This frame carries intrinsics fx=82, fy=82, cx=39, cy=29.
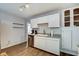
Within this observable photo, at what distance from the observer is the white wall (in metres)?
1.37

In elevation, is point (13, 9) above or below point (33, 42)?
above

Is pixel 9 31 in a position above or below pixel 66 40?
above

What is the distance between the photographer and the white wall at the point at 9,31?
137 cm

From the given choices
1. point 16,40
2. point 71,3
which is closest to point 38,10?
point 71,3

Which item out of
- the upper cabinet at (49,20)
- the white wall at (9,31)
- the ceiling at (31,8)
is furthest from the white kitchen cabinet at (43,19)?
the white wall at (9,31)

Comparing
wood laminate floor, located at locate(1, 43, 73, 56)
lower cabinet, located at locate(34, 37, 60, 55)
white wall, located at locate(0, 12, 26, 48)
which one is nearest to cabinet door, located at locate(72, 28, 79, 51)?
lower cabinet, located at locate(34, 37, 60, 55)

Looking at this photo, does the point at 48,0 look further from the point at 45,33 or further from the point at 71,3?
the point at 45,33

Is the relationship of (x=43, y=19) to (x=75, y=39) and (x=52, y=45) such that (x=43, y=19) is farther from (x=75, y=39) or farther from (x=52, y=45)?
(x=75, y=39)

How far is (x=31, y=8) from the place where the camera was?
136cm

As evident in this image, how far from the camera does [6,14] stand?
137 centimetres

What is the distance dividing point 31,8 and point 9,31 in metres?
0.56

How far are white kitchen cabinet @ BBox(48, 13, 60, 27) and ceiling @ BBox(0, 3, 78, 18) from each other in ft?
0.49

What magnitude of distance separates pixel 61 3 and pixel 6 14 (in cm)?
91

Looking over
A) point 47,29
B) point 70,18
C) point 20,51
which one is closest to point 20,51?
point 20,51
